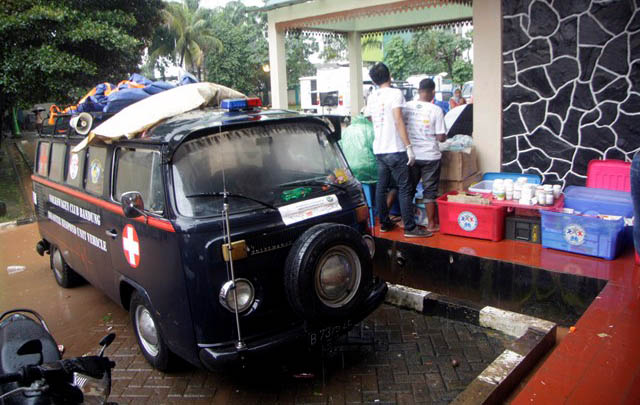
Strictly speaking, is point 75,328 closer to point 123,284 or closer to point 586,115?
point 123,284

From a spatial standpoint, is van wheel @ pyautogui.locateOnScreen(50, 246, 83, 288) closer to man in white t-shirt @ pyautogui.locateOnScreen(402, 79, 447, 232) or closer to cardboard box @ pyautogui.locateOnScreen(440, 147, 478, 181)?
man in white t-shirt @ pyautogui.locateOnScreen(402, 79, 447, 232)

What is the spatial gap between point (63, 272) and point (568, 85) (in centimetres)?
627

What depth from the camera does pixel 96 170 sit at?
15.1ft

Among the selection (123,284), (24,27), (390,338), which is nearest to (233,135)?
(123,284)

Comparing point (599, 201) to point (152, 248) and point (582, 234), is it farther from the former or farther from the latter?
point (152, 248)

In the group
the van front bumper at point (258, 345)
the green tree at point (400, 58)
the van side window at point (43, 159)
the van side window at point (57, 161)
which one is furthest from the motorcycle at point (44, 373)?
the green tree at point (400, 58)

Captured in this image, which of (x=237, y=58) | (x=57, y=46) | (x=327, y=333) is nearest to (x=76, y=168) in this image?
(x=327, y=333)

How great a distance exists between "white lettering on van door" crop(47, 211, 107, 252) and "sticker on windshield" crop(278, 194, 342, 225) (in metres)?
1.82

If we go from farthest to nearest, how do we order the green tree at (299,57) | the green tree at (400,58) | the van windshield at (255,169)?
the green tree at (299,57), the green tree at (400,58), the van windshield at (255,169)

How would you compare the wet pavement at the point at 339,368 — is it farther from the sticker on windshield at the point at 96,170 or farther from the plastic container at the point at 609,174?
the plastic container at the point at 609,174

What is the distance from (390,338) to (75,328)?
3.05 metres

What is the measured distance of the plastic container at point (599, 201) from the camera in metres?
5.09

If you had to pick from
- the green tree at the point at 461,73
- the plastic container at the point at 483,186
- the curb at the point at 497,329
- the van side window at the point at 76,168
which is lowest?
the curb at the point at 497,329

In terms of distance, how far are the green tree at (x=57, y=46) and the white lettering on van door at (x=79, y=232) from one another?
585 centimetres
